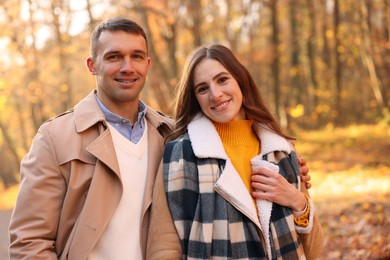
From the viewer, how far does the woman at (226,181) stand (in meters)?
2.61

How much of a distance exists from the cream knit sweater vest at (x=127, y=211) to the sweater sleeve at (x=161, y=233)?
0.11 meters

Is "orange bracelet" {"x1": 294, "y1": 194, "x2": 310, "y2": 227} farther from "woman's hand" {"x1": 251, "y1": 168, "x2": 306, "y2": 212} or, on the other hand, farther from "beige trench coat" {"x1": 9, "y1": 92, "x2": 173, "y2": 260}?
"beige trench coat" {"x1": 9, "y1": 92, "x2": 173, "y2": 260}

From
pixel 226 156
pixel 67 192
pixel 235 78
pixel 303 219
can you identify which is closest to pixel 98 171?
pixel 67 192

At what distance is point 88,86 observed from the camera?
2141 cm

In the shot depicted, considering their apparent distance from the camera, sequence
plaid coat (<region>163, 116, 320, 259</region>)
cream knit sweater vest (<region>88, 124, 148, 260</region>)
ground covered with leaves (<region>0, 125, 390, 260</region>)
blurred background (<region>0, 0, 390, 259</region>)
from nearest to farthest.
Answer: plaid coat (<region>163, 116, 320, 259</region>), cream knit sweater vest (<region>88, 124, 148, 260</region>), ground covered with leaves (<region>0, 125, 390, 260</region>), blurred background (<region>0, 0, 390, 259</region>)

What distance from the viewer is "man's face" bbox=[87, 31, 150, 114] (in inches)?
112

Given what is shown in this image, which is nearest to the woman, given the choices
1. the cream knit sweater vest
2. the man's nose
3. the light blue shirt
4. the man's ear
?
the cream knit sweater vest

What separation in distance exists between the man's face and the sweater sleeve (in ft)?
2.10

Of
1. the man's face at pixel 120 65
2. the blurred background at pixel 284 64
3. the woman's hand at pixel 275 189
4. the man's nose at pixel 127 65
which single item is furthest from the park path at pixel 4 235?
the woman's hand at pixel 275 189

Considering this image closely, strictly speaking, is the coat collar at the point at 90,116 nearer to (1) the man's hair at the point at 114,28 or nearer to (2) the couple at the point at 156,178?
(2) the couple at the point at 156,178

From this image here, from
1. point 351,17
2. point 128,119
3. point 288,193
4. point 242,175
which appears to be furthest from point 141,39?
point 351,17

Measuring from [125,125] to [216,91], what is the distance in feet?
2.15

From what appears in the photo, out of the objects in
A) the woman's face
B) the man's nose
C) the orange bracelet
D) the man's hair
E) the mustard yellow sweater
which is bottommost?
the orange bracelet

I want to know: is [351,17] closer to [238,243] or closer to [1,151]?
[238,243]
